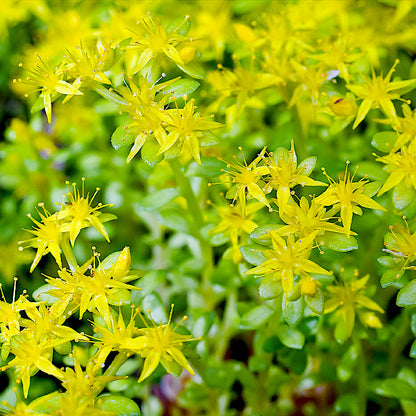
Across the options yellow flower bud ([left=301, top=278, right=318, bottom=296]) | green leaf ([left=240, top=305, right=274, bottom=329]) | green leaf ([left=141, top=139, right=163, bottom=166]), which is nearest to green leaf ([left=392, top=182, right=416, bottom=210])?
yellow flower bud ([left=301, top=278, right=318, bottom=296])

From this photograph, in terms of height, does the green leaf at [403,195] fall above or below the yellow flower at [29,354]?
below

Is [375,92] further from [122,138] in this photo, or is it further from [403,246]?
[122,138]

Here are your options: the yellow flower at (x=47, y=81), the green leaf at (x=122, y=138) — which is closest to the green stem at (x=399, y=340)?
the green leaf at (x=122, y=138)

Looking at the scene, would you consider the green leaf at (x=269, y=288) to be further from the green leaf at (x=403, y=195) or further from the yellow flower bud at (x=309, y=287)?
the green leaf at (x=403, y=195)

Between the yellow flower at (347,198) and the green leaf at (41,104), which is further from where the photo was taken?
the green leaf at (41,104)

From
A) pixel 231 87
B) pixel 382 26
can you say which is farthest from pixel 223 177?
pixel 382 26

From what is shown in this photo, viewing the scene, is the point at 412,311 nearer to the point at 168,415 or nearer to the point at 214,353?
the point at 214,353

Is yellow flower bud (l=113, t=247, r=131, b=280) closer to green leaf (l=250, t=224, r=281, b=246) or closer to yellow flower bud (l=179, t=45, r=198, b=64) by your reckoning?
green leaf (l=250, t=224, r=281, b=246)
